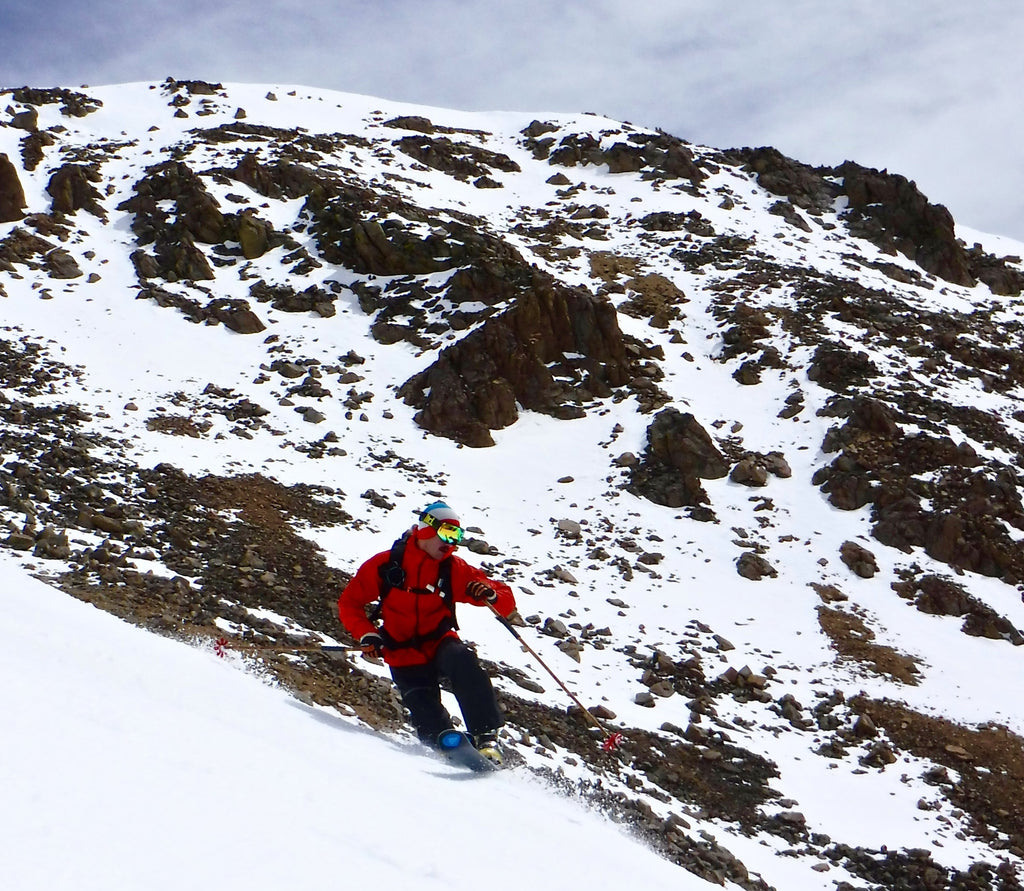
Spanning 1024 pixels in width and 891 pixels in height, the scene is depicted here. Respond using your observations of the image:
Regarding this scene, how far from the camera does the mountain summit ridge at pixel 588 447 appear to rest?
10.4 m

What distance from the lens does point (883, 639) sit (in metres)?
14.8

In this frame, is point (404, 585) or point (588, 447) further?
point (588, 447)

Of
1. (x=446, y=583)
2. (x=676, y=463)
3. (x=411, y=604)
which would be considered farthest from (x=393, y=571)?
(x=676, y=463)

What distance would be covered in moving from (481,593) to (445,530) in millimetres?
599

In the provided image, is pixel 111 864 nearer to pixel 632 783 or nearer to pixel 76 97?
pixel 632 783

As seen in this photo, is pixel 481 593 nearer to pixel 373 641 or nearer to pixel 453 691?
pixel 453 691

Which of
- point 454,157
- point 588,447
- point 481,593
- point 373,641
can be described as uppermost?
point 454,157

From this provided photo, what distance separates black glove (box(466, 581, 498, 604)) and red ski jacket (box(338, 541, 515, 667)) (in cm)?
4

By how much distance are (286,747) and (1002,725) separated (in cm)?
1296

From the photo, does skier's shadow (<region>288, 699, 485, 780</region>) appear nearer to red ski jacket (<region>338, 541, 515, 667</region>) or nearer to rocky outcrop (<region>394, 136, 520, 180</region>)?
red ski jacket (<region>338, 541, 515, 667</region>)

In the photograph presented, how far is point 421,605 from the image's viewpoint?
6.07 metres

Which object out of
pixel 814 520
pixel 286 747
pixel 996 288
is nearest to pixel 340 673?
pixel 286 747

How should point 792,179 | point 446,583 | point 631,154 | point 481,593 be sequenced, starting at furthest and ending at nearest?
point 631,154 → point 792,179 → point 446,583 → point 481,593

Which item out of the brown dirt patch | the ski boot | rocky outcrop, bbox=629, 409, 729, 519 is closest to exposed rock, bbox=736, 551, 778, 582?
the brown dirt patch
